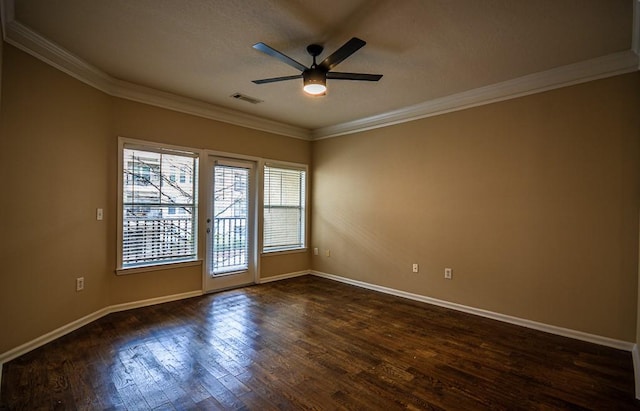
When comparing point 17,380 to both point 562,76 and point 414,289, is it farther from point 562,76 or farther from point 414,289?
point 562,76

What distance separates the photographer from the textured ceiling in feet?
7.20

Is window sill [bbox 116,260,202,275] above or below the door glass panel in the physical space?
below

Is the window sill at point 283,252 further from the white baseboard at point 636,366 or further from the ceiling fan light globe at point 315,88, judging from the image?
the white baseboard at point 636,366

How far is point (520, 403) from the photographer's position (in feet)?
6.57

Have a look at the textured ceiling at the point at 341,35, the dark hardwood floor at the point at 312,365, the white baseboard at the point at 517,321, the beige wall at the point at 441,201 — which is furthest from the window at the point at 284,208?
the textured ceiling at the point at 341,35

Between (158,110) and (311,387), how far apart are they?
3.67 m

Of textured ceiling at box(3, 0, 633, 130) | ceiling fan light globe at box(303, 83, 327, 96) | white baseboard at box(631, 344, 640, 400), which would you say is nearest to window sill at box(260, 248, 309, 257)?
textured ceiling at box(3, 0, 633, 130)

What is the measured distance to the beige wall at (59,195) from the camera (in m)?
2.52

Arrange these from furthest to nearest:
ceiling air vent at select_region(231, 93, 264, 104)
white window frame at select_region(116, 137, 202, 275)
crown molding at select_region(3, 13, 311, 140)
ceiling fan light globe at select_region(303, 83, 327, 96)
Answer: ceiling air vent at select_region(231, 93, 264, 104)
white window frame at select_region(116, 137, 202, 275)
ceiling fan light globe at select_region(303, 83, 327, 96)
crown molding at select_region(3, 13, 311, 140)

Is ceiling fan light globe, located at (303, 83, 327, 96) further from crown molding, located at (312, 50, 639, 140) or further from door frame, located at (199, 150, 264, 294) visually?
door frame, located at (199, 150, 264, 294)

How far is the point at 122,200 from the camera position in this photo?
363 cm

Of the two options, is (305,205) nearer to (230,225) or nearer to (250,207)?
(250,207)

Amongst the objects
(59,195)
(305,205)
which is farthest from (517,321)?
(59,195)

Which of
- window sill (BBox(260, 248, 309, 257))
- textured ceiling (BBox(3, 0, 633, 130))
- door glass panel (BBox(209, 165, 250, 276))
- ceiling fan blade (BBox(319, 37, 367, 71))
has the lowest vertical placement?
window sill (BBox(260, 248, 309, 257))
